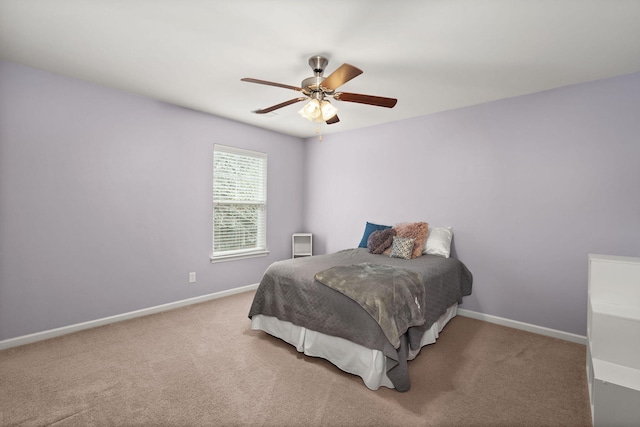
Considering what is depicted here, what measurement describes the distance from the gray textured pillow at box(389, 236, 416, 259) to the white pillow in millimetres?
241

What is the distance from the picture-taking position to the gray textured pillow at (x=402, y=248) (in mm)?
3332

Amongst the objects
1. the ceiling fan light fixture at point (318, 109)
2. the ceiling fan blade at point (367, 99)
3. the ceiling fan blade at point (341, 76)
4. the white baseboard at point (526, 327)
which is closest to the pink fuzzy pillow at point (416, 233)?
the white baseboard at point (526, 327)

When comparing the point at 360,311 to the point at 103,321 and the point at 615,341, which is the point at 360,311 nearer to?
the point at 615,341

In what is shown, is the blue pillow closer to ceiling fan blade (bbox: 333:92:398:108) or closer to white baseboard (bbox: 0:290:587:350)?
white baseboard (bbox: 0:290:587:350)

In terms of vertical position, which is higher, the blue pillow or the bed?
the blue pillow

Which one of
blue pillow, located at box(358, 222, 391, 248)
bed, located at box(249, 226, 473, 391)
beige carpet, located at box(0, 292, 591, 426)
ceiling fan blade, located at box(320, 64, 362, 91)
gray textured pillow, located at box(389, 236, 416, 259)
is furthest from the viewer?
blue pillow, located at box(358, 222, 391, 248)

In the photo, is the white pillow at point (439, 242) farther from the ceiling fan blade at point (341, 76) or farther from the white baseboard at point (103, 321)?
the white baseboard at point (103, 321)

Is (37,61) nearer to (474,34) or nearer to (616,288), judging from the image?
(474,34)

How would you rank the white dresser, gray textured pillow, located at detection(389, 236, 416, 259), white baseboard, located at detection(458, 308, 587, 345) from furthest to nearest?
gray textured pillow, located at detection(389, 236, 416, 259) → white baseboard, located at detection(458, 308, 587, 345) → the white dresser

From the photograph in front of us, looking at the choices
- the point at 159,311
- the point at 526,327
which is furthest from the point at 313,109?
the point at 526,327

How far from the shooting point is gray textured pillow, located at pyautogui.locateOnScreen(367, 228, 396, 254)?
359cm

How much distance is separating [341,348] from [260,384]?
0.63 meters

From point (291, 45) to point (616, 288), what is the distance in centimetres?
289

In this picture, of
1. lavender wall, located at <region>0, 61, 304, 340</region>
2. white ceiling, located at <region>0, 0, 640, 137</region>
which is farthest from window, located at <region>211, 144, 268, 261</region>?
white ceiling, located at <region>0, 0, 640, 137</region>
